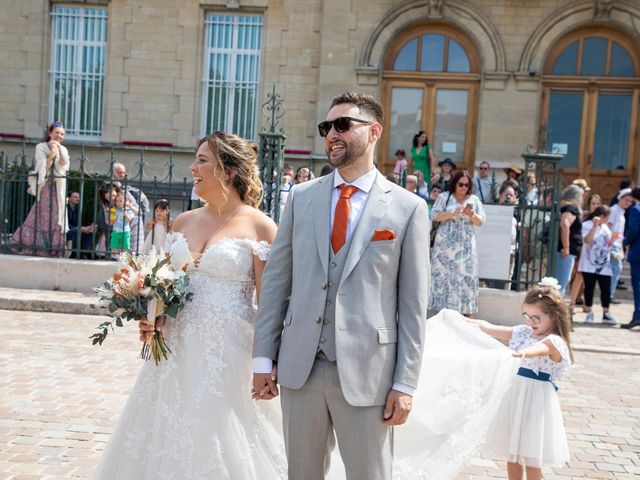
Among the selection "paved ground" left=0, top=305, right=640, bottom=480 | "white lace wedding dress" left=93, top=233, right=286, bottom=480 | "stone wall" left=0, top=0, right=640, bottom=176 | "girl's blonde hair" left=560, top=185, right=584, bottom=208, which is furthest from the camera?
"stone wall" left=0, top=0, right=640, bottom=176

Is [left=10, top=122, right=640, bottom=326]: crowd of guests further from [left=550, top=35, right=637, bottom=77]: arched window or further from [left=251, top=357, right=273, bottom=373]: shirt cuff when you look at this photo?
[left=251, top=357, right=273, bottom=373]: shirt cuff

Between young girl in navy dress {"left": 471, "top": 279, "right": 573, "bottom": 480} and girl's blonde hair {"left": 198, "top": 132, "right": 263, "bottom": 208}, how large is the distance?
1.53 metres

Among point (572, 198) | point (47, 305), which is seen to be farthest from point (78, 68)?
point (572, 198)

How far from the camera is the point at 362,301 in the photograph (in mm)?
2953

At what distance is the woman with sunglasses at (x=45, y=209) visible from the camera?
1061cm

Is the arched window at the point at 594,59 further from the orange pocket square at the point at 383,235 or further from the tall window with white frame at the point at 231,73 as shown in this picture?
the orange pocket square at the point at 383,235

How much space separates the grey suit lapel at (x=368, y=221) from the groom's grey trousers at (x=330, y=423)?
0.15ft

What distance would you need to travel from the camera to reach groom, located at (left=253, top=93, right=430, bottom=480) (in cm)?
293

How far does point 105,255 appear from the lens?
1076cm

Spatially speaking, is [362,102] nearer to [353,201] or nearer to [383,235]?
[353,201]

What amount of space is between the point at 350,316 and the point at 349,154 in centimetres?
65

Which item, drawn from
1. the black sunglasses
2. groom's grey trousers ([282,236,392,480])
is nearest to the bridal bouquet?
groom's grey trousers ([282,236,392,480])

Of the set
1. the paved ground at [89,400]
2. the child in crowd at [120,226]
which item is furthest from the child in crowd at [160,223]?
the paved ground at [89,400]

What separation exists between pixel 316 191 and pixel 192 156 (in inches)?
584
